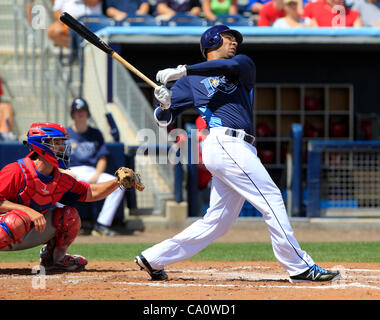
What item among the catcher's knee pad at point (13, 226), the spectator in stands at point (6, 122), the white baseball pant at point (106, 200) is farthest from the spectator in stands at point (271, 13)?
the catcher's knee pad at point (13, 226)

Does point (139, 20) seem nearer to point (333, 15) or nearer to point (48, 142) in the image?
point (333, 15)

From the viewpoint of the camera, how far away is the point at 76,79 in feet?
41.5

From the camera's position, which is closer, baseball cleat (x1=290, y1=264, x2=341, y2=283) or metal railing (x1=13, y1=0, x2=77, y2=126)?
baseball cleat (x1=290, y1=264, x2=341, y2=283)

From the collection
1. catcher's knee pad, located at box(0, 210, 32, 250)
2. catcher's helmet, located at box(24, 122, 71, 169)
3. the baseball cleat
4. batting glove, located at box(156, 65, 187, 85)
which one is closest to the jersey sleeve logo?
batting glove, located at box(156, 65, 187, 85)

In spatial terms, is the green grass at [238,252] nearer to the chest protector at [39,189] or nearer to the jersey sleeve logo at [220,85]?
the chest protector at [39,189]

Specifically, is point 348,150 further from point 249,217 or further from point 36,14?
point 36,14

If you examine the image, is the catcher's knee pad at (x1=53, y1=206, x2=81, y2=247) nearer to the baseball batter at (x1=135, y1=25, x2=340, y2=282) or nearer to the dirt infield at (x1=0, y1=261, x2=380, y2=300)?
the dirt infield at (x1=0, y1=261, x2=380, y2=300)

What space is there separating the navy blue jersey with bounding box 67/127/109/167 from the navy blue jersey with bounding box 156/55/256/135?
4286 millimetres

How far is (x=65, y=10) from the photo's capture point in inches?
483

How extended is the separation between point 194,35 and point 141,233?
3.35m

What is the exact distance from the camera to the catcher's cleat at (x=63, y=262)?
20.6ft

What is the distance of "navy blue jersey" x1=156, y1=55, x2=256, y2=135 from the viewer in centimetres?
544

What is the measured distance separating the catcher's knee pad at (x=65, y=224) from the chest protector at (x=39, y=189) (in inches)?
4.2
